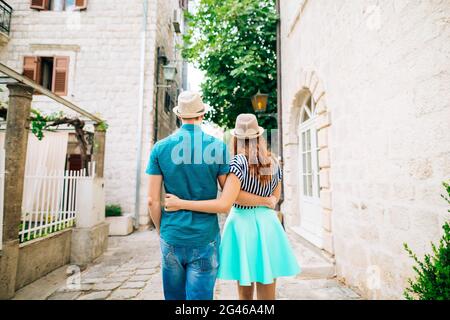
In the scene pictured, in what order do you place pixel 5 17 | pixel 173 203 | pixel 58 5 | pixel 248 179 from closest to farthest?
pixel 173 203, pixel 248 179, pixel 5 17, pixel 58 5

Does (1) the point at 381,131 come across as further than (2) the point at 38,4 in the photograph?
No

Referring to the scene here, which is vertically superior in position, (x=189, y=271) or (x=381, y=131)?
(x=381, y=131)

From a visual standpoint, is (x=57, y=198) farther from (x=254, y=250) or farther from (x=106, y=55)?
(x=106, y=55)

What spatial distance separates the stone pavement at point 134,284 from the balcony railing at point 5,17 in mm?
8759

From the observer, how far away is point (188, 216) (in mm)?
1635

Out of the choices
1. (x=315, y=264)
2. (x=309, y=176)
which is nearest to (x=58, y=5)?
(x=309, y=176)

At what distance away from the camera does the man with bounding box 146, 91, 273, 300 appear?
1.61 metres

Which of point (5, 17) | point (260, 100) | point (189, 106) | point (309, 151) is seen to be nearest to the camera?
point (189, 106)

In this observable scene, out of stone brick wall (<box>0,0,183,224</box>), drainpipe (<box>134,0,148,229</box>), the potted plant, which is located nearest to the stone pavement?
the potted plant

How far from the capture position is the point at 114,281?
3916mm

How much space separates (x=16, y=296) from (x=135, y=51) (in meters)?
7.72

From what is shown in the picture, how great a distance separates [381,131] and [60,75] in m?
9.58

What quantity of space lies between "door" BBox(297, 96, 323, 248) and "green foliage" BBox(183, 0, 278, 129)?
236 cm
